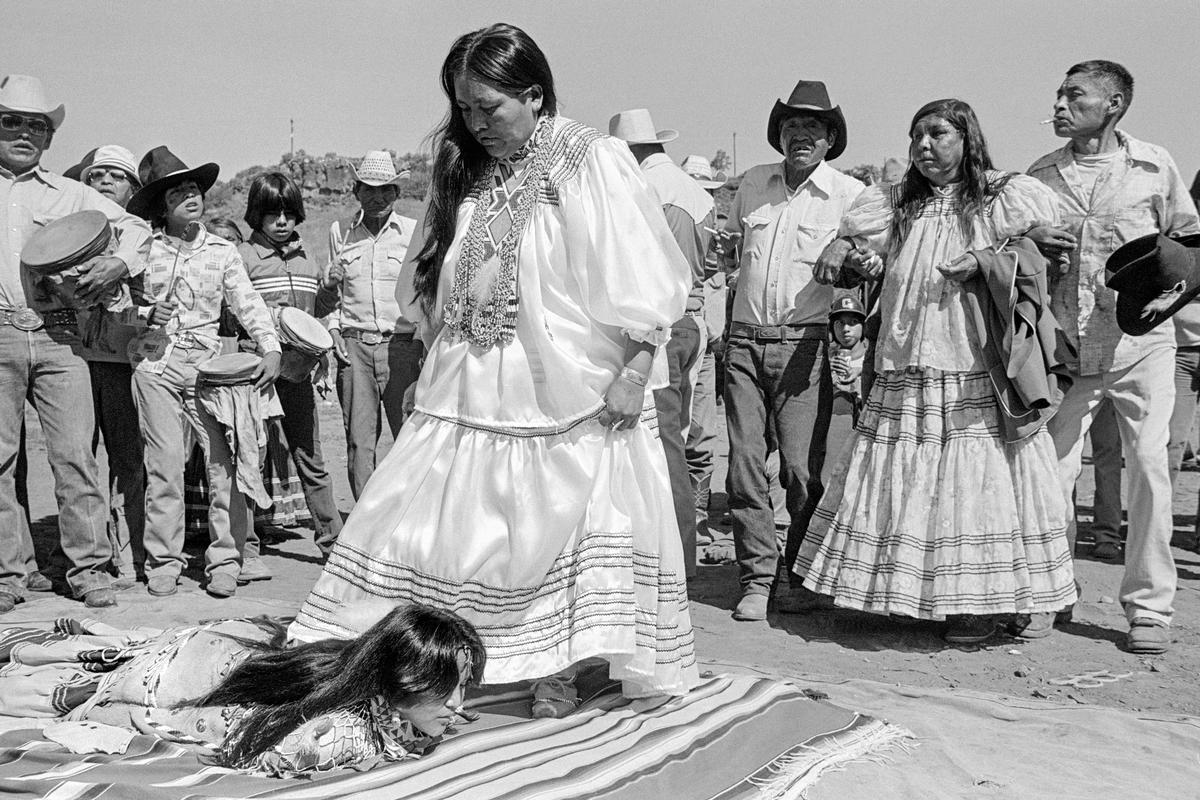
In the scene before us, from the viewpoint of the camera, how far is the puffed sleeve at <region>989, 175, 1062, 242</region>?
5.45 meters

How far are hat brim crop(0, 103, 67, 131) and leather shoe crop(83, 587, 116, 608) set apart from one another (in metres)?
2.46

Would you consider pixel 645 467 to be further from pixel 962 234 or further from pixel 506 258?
pixel 962 234

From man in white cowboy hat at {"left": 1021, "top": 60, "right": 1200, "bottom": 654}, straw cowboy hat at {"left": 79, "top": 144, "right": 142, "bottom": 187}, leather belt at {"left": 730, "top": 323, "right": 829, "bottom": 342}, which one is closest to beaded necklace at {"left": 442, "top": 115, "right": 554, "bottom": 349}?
leather belt at {"left": 730, "top": 323, "right": 829, "bottom": 342}

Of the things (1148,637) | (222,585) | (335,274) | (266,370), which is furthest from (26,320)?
(1148,637)

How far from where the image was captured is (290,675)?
3631mm

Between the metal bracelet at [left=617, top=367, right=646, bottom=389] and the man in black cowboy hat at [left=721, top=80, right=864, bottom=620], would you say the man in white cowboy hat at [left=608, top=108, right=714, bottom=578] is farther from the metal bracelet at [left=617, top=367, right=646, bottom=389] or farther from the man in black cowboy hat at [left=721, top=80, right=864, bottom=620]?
the metal bracelet at [left=617, top=367, right=646, bottom=389]

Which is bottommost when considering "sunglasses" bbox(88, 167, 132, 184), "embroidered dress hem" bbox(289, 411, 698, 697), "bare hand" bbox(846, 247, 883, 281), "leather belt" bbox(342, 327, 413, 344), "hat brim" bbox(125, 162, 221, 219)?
"embroidered dress hem" bbox(289, 411, 698, 697)

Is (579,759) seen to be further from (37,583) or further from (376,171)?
(376,171)

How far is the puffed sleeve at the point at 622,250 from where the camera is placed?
4.03 m

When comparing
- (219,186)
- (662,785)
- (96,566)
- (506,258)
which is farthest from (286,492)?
(219,186)

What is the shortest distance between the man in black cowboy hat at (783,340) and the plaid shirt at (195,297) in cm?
263

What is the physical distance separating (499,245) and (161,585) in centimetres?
323

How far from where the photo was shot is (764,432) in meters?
6.25

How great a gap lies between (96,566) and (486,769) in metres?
3.45
